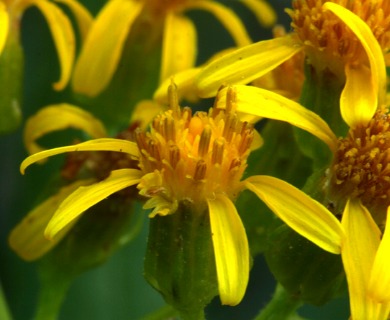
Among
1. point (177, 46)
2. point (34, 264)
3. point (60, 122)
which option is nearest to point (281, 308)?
point (60, 122)

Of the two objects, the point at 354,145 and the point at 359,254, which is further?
the point at 354,145

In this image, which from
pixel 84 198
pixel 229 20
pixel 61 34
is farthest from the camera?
pixel 229 20

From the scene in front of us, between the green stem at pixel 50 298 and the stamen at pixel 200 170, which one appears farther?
the green stem at pixel 50 298

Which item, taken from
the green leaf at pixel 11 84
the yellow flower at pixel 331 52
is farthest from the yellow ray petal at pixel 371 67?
the green leaf at pixel 11 84

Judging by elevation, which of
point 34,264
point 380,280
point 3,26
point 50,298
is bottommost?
point 34,264

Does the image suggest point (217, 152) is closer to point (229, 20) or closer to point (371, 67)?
point (371, 67)

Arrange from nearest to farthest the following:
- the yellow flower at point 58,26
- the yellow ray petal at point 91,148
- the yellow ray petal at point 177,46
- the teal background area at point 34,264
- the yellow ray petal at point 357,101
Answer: the yellow ray petal at point 91,148 → the yellow ray petal at point 357,101 → the yellow flower at point 58,26 → the yellow ray petal at point 177,46 → the teal background area at point 34,264

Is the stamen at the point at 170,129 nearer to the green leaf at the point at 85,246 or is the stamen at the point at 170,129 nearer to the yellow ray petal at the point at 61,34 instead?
the green leaf at the point at 85,246

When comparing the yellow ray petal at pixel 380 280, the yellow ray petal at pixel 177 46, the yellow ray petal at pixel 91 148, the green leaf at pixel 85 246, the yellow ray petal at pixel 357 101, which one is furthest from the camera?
the yellow ray petal at pixel 177 46
